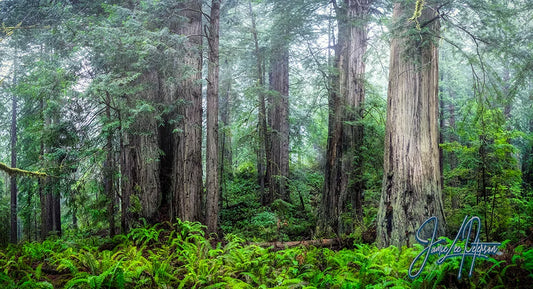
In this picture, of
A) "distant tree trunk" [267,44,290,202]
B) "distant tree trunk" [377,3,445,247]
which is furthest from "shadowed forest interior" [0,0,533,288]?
"distant tree trunk" [267,44,290,202]

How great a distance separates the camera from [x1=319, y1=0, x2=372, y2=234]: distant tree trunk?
770 cm

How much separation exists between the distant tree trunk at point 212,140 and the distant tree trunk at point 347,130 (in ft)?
9.57

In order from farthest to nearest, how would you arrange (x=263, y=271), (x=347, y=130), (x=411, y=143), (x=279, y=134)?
1. (x=279, y=134)
2. (x=347, y=130)
3. (x=411, y=143)
4. (x=263, y=271)

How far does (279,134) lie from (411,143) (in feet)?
19.8

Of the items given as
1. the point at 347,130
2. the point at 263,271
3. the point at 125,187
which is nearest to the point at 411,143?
the point at 347,130

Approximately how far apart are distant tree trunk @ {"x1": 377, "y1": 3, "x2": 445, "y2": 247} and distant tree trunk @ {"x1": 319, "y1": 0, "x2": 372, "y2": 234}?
6.72 feet

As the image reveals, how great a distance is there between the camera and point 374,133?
7.80 m

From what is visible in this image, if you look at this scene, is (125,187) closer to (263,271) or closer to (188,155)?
(188,155)

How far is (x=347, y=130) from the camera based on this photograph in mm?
7996

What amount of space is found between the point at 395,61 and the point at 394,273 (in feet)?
12.4

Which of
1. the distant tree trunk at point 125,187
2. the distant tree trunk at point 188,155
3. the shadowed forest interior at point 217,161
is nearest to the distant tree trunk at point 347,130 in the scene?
the shadowed forest interior at point 217,161

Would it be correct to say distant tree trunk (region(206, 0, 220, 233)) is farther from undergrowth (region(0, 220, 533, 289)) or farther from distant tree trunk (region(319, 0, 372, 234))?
distant tree trunk (region(319, 0, 372, 234))

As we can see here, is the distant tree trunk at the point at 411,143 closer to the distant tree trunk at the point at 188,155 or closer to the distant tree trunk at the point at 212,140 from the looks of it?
the distant tree trunk at the point at 212,140

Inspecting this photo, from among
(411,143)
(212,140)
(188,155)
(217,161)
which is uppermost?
(212,140)
